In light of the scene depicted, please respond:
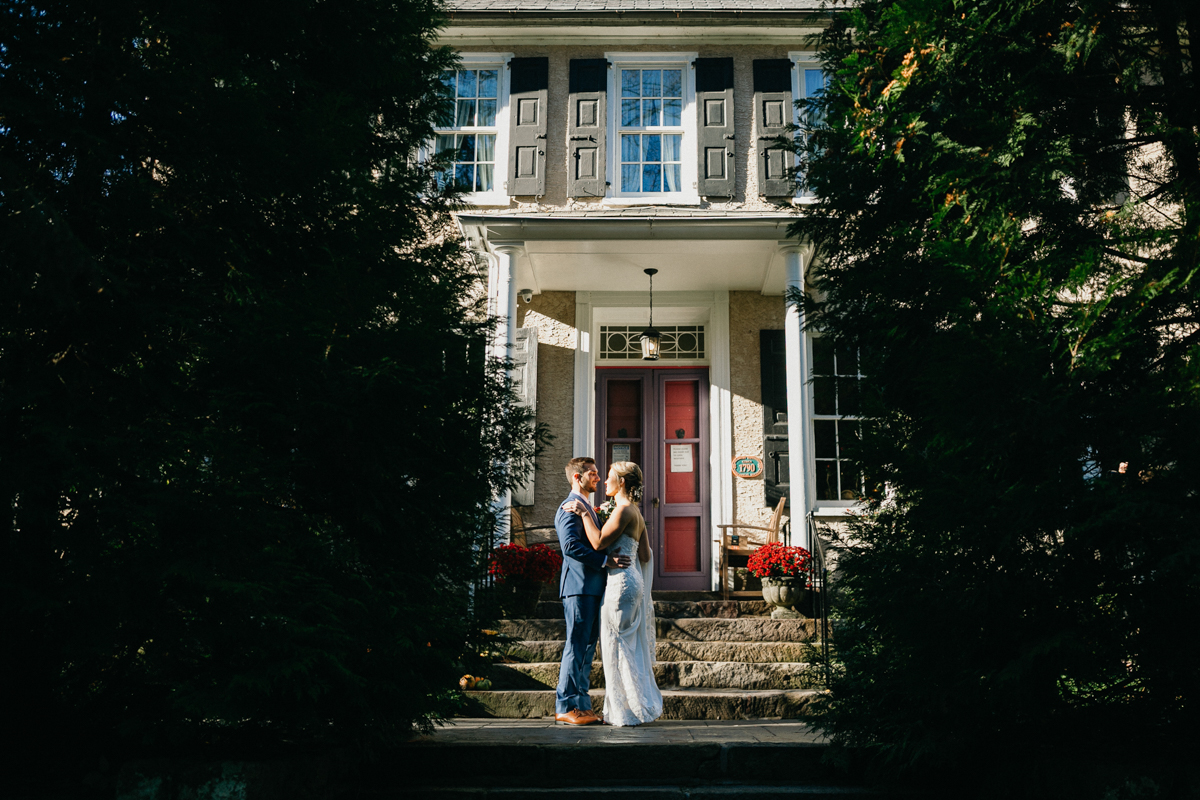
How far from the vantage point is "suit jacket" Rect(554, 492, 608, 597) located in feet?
17.4

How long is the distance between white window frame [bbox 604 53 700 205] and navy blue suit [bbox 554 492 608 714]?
4.92m

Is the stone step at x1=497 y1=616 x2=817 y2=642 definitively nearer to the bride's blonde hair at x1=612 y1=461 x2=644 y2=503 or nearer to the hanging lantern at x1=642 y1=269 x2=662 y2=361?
the bride's blonde hair at x1=612 y1=461 x2=644 y2=503

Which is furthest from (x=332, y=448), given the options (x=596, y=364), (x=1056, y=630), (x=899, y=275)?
(x=596, y=364)

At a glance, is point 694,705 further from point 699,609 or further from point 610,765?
point 699,609

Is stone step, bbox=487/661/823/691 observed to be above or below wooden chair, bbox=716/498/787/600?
below

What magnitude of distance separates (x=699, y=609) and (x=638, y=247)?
3.53m

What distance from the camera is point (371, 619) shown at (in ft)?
9.93

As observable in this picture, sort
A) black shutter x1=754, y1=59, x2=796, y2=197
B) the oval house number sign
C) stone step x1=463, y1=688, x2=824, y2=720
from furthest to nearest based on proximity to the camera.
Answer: black shutter x1=754, y1=59, x2=796, y2=197, the oval house number sign, stone step x1=463, y1=688, x2=824, y2=720

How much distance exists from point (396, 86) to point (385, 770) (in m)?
3.09

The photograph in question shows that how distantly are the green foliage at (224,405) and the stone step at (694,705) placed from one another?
2346 mm

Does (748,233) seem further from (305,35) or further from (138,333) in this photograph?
(138,333)

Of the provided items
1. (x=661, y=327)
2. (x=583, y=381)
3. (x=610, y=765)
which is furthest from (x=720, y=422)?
(x=610, y=765)

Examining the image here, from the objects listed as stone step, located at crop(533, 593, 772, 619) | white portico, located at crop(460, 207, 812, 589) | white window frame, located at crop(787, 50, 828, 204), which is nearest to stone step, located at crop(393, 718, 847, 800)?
stone step, located at crop(533, 593, 772, 619)

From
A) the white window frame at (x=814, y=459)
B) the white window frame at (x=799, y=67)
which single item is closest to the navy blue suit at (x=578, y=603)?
the white window frame at (x=814, y=459)
